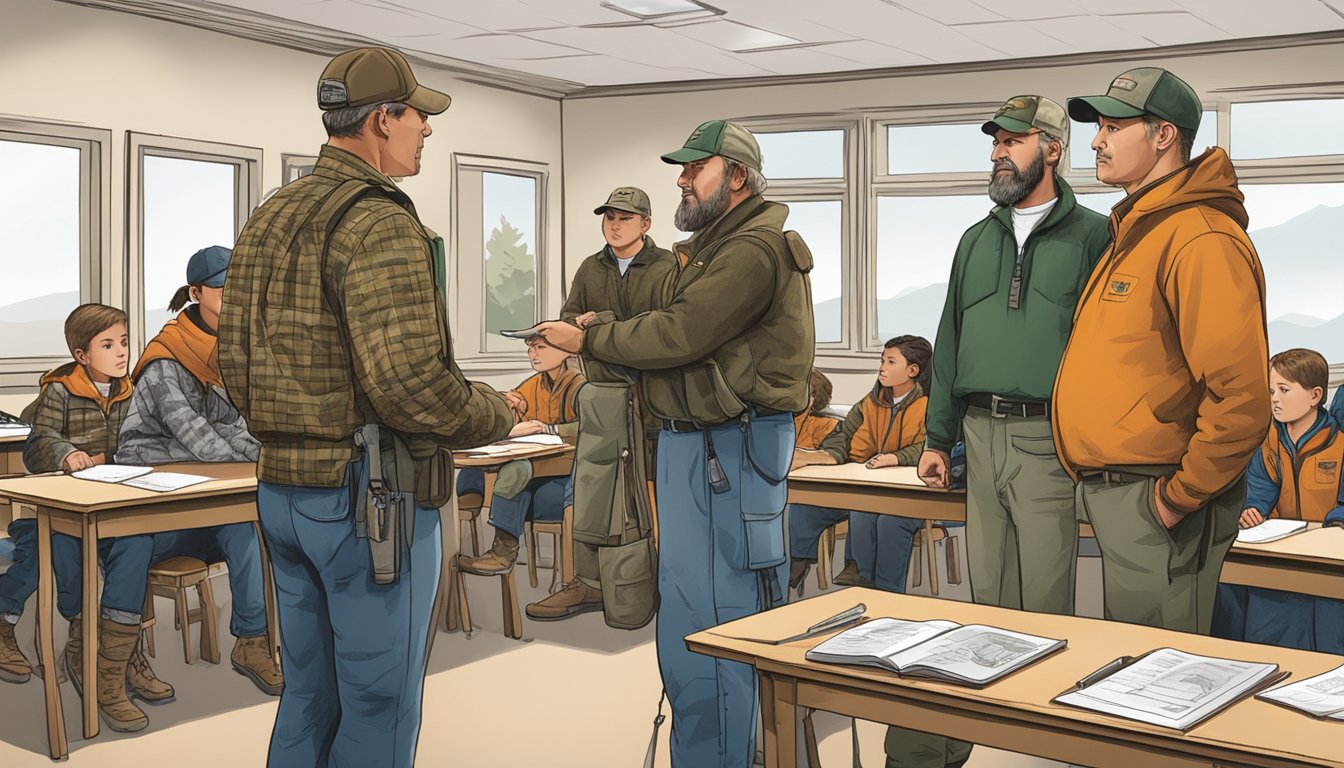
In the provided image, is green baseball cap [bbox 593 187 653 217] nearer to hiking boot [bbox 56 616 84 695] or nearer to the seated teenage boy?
the seated teenage boy

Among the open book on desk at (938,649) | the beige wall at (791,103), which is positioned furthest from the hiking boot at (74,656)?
the beige wall at (791,103)

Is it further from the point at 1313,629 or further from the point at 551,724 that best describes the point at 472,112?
the point at 1313,629

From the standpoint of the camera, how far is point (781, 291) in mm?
2824

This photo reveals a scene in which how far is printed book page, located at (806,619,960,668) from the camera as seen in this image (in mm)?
1840

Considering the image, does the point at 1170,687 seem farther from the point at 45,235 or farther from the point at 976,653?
the point at 45,235

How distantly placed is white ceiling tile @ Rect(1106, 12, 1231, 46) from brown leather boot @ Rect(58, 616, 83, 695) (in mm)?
5573

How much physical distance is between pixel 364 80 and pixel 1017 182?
65.7 inches

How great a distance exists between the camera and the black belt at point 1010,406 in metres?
2.92

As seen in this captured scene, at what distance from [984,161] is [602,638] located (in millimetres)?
4360

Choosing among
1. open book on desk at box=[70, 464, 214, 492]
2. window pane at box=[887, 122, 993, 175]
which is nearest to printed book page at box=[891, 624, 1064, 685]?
open book on desk at box=[70, 464, 214, 492]

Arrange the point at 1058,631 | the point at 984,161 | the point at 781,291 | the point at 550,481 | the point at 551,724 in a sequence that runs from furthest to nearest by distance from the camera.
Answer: the point at 984,161
the point at 550,481
the point at 551,724
the point at 781,291
the point at 1058,631

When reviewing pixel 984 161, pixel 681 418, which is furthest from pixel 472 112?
pixel 681 418

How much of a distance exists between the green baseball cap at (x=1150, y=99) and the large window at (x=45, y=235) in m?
5.32

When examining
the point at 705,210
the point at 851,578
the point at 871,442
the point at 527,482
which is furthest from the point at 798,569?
the point at 705,210
